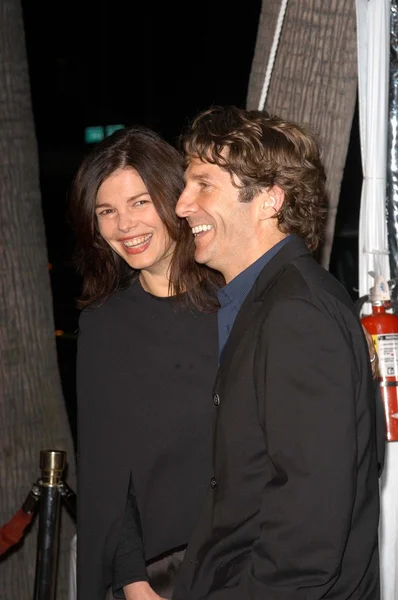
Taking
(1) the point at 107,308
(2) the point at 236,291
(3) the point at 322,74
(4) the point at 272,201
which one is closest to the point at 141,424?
(1) the point at 107,308

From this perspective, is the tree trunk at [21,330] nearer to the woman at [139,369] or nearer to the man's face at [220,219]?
the woman at [139,369]

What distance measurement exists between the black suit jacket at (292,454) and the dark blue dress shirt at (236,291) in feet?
0.21

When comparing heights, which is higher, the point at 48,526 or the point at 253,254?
the point at 253,254

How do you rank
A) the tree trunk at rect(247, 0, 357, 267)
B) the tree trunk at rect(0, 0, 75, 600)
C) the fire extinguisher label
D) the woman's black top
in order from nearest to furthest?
the woman's black top, the fire extinguisher label, the tree trunk at rect(247, 0, 357, 267), the tree trunk at rect(0, 0, 75, 600)

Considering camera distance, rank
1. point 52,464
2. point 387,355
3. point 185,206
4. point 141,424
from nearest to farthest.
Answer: point 185,206 → point 141,424 → point 387,355 → point 52,464

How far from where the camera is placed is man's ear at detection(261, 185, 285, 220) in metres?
1.92

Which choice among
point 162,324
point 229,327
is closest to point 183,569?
point 229,327

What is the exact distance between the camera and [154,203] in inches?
100

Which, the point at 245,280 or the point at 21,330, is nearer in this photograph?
the point at 245,280

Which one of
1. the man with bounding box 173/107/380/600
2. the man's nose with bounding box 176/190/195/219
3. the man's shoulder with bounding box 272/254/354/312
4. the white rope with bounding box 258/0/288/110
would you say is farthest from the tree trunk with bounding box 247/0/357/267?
the man's shoulder with bounding box 272/254/354/312

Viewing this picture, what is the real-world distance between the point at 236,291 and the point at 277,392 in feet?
1.23

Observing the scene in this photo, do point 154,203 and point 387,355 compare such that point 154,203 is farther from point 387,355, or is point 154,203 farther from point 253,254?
point 387,355

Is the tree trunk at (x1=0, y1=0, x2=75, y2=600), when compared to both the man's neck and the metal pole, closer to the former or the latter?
the metal pole

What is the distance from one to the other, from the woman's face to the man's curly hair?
523 millimetres
